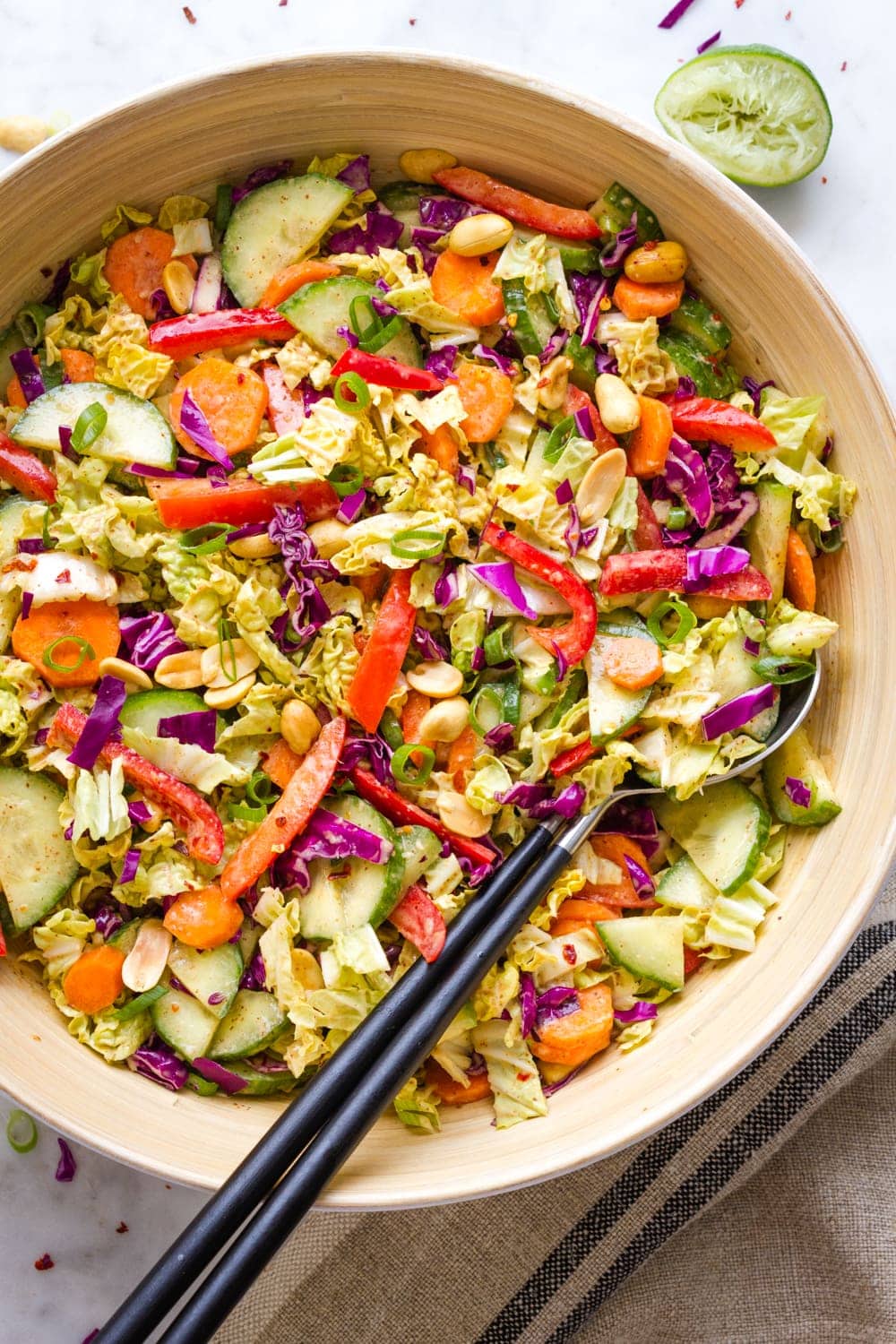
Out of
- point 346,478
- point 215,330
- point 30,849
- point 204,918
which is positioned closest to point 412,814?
point 204,918

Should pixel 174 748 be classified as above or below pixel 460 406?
below

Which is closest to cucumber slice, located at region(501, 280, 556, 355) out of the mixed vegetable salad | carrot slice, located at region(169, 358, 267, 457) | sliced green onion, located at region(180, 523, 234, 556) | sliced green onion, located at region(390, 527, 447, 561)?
the mixed vegetable salad

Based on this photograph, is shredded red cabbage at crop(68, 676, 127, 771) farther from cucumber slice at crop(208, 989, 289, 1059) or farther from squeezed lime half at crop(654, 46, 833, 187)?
squeezed lime half at crop(654, 46, 833, 187)

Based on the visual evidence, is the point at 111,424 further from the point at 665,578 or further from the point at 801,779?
the point at 801,779

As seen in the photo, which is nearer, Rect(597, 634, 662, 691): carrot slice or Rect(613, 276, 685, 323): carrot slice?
Rect(597, 634, 662, 691): carrot slice

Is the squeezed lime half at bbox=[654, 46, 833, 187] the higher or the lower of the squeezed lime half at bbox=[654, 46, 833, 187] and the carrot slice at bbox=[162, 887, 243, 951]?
the higher

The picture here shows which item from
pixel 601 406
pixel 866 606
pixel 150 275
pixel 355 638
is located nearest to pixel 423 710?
pixel 355 638

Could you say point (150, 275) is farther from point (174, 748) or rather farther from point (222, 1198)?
point (222, 1198)
